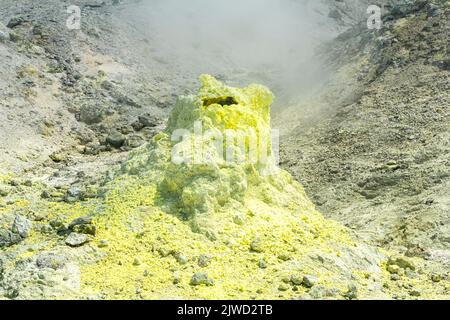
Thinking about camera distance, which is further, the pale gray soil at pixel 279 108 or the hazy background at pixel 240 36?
the hazy background at pixel 240 36

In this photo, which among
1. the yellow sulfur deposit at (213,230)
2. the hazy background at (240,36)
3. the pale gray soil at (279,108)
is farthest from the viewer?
the hazy background at (240,36)

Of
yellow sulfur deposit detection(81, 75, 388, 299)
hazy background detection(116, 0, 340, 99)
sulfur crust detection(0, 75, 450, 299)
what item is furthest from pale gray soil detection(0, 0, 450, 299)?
yellow sulfur deposit detection(81, 75, 388, 299)

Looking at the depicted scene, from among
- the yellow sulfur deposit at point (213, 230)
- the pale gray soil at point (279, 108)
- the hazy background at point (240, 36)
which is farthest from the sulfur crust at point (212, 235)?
the hazy background at point (240, 36)

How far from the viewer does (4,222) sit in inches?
282

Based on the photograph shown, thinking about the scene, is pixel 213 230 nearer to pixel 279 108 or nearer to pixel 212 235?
pixel 212 235

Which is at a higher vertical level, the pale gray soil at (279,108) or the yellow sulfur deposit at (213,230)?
the pale gray soil at (279,108)

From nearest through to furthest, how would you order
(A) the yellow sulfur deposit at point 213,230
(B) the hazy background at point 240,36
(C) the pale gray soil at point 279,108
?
(A) the yellow sulfur deposit at point 213,230 → (C) the pale gray soil at point 279,108 → (B) the hazy background at point 240,36

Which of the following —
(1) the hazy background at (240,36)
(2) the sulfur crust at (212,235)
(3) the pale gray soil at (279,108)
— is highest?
(1) the hazy background at (240,36)

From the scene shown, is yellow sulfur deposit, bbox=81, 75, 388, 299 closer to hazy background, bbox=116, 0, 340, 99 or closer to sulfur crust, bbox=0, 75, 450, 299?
sulfur crust, bbox=0, 75, 450, 299

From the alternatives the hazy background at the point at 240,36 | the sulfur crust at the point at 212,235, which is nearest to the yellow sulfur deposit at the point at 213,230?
the sulfur crust at the point at 212,235

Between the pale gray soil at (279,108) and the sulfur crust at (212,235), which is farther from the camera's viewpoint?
the pale gray soil at (279,108)

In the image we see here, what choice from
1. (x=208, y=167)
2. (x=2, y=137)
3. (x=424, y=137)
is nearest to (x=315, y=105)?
(x=424, y=137)

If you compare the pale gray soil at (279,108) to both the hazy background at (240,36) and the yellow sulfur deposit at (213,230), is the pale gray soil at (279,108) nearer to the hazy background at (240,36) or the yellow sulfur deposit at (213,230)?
the hazy background at (240,36)

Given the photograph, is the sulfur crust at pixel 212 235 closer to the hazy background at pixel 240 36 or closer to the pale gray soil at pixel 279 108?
the pale gray soil at pixel 279 108
